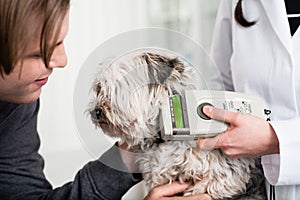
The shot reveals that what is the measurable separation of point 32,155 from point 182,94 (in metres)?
0.44

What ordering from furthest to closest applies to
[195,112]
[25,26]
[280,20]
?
[280,20], [195,112], [25,26]

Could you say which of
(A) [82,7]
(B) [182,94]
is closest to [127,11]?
(A) [82,7]

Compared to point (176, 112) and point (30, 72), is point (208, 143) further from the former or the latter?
point (30, 72)

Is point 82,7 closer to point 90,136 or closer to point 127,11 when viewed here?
point 127,11

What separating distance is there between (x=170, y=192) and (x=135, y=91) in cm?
24

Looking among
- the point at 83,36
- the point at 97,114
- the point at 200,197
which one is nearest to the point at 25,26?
the point at 97,114

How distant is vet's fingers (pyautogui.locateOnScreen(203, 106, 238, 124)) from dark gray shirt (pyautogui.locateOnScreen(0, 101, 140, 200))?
9.3 inches

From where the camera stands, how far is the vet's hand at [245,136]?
1105 mm

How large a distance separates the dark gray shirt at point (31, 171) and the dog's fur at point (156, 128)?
2.6 inches

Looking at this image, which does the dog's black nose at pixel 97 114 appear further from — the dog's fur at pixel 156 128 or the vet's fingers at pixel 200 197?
the vet's fingers at pixel 200 197

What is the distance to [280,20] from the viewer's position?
118cm

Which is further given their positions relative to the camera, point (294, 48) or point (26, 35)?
A: point (294, 48)

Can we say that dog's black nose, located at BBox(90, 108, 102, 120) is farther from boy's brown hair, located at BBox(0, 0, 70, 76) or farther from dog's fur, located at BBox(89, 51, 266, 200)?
boy's brown hair, located at BBox(0, 0, 70, 76)

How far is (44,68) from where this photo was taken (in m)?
1.04
